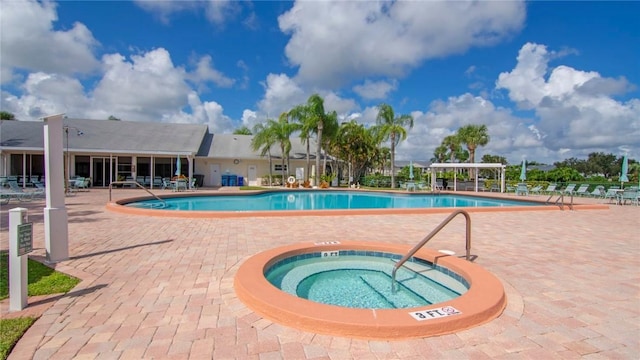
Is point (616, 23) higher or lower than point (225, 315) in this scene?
higher

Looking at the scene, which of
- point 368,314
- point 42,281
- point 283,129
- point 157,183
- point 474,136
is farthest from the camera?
point 474,136

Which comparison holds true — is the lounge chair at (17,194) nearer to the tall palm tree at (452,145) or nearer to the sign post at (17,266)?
the sign post at (17,266)

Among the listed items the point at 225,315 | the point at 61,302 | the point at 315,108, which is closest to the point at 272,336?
the point at 225,315

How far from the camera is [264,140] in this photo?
84.6ft

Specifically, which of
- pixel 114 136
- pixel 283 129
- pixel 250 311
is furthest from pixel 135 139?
pixel 250 311

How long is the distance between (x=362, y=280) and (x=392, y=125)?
23570mm

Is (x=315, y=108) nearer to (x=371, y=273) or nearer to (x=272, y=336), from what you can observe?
(x=371, y=273)

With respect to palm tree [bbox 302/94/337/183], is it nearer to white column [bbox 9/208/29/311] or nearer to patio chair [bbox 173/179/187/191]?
patio chair [bbox 173/179/187/191]

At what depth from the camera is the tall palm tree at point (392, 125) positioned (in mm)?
26844

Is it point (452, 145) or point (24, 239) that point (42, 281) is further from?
point (452, 145)

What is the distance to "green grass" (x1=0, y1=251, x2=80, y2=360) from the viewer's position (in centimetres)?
278

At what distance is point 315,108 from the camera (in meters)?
25.9

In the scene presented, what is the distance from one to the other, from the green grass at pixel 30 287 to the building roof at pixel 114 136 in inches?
740

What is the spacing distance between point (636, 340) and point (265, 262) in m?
4.09
